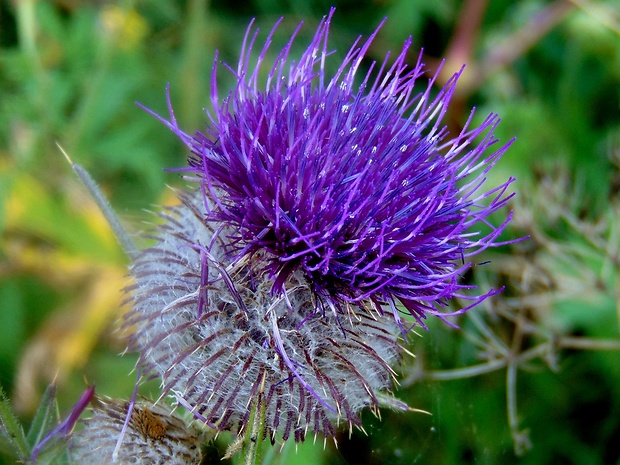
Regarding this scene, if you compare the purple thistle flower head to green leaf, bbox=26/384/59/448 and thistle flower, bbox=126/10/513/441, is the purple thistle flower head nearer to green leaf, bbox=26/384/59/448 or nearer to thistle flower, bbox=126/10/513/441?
thistle flower, bbox=126/10/513/441

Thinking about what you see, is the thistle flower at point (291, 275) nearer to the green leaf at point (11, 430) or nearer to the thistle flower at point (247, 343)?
the thistle flower at point (247, 343)

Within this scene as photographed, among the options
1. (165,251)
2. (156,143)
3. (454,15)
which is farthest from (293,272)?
(454,15)

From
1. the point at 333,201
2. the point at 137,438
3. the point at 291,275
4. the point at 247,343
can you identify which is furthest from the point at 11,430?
the point at 333,201

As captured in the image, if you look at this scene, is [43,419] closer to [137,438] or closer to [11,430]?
[11,430]

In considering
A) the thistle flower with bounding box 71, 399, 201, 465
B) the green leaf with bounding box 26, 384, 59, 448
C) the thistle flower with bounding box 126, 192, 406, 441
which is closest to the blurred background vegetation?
the thistle flower with bounding box 126, 192, 406, 441

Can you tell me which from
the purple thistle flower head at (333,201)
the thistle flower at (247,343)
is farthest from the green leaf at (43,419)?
the purple thistle flower head at (333,201)

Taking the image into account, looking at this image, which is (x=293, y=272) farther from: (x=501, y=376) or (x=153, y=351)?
(x=501, y=376)
